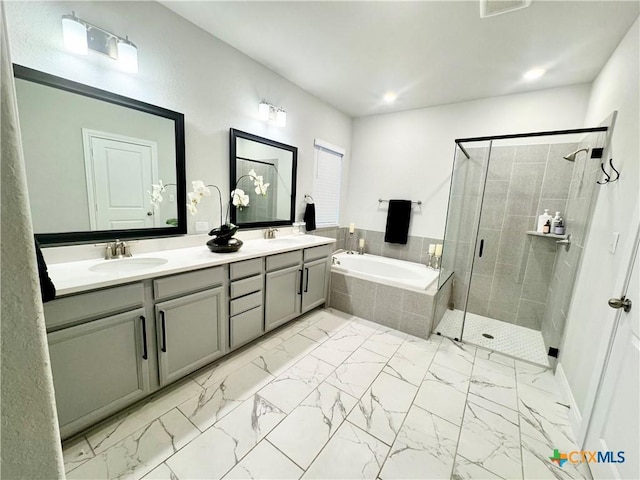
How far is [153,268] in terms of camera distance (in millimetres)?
1559

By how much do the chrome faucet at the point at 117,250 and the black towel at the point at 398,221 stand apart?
3042mm

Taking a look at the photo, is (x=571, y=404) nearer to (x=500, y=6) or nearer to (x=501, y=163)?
(x=501, y=163)

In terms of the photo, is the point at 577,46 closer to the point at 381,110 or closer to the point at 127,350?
the point at 381,110

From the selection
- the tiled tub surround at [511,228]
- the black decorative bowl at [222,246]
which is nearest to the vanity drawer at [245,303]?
the black decorative bowl at [222,246]

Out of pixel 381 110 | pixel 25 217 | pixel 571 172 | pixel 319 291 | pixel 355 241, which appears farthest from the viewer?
pixel 355 241

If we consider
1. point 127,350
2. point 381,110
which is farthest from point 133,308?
point 381,110

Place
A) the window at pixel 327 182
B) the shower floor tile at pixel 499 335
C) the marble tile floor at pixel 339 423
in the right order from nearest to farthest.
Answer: the marble tile floor at pixel 339 423
the shower floor tile at pixel 499 335
the window at pixel 327 182

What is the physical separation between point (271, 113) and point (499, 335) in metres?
3.38

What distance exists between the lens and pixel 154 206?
6.47 ft

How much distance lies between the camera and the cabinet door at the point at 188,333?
1616 mm

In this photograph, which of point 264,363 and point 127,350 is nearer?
point 127,350

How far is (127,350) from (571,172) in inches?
164

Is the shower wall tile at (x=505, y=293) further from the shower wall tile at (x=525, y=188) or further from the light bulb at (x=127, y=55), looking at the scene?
the light bulb at (x=127, y=55)

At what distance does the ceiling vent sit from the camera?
1.53m
